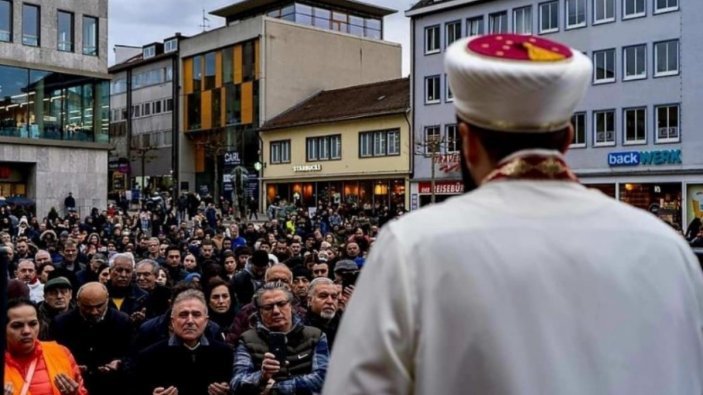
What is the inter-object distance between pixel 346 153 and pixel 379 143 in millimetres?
2667

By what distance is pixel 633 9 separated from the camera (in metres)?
40.3

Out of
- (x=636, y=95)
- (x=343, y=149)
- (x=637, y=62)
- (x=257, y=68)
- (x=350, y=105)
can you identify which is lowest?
(x=343, y=149)

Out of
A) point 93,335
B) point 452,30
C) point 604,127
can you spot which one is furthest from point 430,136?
point 93,335

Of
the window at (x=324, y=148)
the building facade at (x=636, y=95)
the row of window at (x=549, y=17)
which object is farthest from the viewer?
the window at (x=324, y=148)

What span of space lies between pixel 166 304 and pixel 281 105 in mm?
50512

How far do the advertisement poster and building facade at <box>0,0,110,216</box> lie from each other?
26864 mm

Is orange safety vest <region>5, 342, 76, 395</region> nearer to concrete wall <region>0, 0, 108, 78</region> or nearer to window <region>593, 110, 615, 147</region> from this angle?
concrete wall <region>0, 0, 108, 78</region>

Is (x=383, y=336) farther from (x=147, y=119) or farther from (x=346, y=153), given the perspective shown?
(x=147, y=119)

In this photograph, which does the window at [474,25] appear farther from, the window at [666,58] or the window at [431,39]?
the window at [666,58]

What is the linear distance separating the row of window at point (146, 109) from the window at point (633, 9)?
3796cm

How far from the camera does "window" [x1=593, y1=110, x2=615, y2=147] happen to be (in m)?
41.0

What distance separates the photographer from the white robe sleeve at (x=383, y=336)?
177cm

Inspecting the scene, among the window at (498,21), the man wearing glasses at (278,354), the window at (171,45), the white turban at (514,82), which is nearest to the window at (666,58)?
the window at (498,21)

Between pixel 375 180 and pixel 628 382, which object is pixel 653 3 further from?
pixel 628 382
